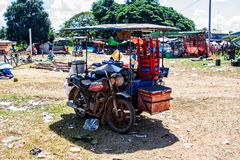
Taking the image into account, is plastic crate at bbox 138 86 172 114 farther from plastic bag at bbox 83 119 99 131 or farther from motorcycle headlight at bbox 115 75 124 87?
plastic bag at bbox 83 119 99 131

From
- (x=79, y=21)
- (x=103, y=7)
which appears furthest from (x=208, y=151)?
(x=79, y=21)

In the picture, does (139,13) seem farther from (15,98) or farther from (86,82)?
(86,82)

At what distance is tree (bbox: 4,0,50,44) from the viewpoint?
1674 inches

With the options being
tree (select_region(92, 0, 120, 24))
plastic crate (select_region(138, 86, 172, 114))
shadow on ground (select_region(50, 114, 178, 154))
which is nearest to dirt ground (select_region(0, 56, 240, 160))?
shadow on ground (select_region(50, 114, 178, 154))

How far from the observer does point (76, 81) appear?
6.90 metres

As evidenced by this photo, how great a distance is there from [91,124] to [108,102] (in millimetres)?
596

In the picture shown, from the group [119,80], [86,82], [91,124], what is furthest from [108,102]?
[86,82]

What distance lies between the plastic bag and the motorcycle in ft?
0.34

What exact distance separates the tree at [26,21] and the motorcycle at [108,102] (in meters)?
37.6

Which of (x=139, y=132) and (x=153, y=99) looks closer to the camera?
(x=153, y=99)

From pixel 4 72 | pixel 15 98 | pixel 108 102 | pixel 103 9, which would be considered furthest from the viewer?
pixel 103 9

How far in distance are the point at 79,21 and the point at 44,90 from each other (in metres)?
64.2

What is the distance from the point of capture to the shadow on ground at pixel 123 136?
5.45 m

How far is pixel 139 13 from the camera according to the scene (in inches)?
1795
